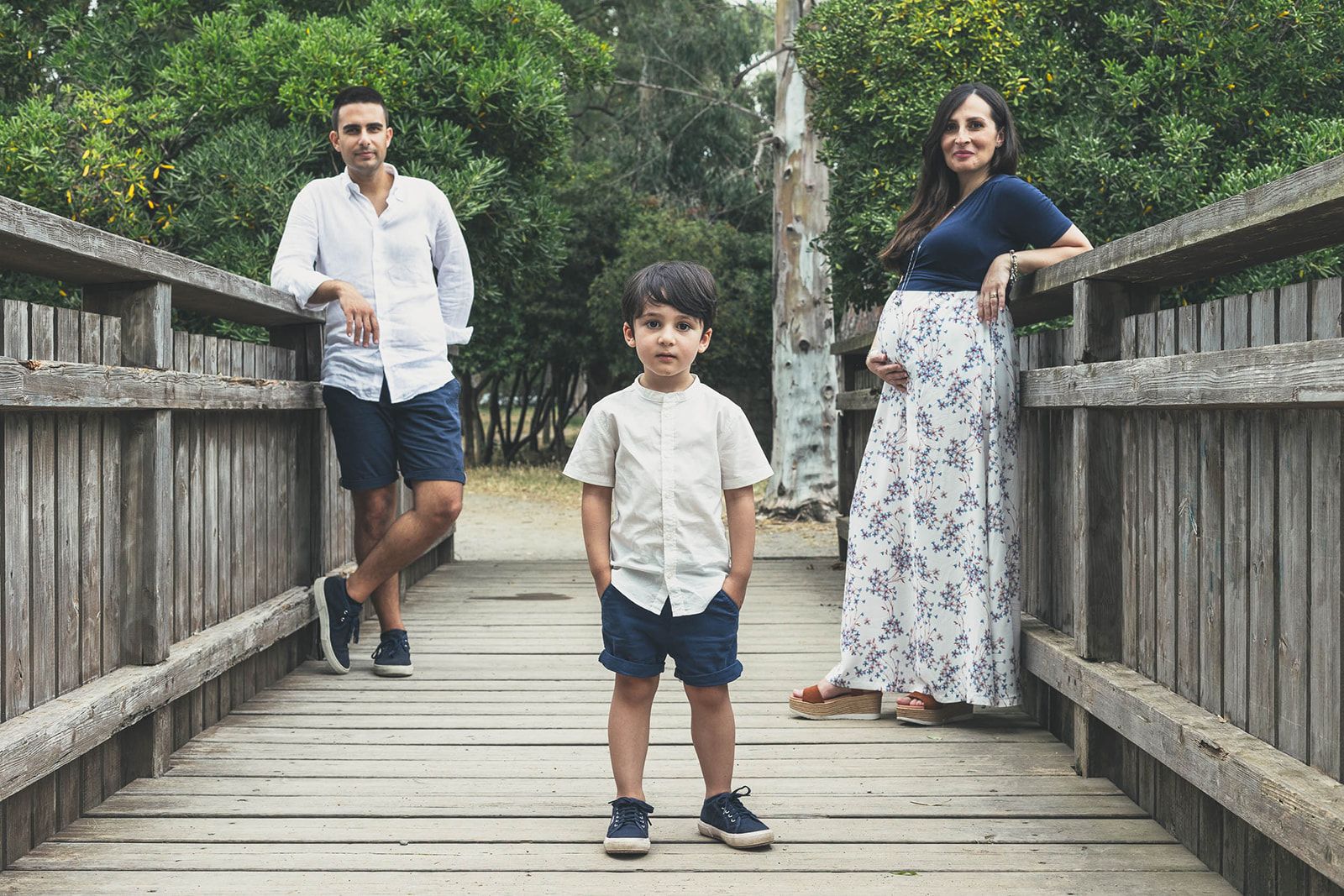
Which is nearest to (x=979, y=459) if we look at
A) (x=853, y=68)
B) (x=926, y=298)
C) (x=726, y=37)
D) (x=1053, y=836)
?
(x=926, y=298)

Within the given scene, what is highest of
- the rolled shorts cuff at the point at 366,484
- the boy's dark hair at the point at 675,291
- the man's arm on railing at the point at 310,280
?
the man's arm on railing at the point at 310,280

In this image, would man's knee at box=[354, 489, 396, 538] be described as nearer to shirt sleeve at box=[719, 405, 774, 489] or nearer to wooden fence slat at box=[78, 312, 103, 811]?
wooden fence slat at box=[78, 312, 103, 811]

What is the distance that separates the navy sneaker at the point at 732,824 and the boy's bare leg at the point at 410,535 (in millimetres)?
1985

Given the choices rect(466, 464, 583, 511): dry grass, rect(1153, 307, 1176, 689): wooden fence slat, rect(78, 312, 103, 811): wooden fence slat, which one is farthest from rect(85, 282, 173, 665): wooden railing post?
rect(466, 464, 583, 511): dry grass

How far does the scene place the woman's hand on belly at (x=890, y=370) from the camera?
4023 millimetres

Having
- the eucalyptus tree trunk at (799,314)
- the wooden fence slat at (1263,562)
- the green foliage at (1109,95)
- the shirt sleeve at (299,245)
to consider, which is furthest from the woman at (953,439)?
the eucalyptus tree trunk at (799,314)

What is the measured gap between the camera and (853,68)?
7.92 m

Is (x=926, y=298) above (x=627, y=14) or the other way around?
the other way around

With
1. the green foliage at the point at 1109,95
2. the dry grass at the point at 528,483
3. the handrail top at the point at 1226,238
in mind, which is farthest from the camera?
the dry grass at the point at 528,483

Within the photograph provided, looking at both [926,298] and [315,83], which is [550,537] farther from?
[926,298]

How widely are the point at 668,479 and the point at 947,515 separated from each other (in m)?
1.22

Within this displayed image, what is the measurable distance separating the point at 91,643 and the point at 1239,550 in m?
2.65

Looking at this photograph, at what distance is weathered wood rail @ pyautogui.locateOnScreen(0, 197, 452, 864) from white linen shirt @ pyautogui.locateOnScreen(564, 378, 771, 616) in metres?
1.19

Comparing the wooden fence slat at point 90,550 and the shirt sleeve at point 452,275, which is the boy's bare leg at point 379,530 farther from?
the wooden fence slat at point 90,550
